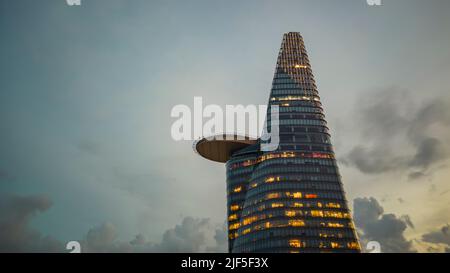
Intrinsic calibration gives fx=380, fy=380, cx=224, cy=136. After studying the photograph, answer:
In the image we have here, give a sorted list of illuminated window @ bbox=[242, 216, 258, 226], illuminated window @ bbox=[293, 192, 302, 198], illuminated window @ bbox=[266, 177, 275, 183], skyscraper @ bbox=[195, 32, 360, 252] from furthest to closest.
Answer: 1. illuminated window @ bbox=[266, 177, 275, 183]
2. illuminated window @ bbox=[242, 216, 258, 226]
3. illuminated window @ bbox=[293, 192, 302, 198]
4. skyscraper @ bbox=[195, 32, 360, 252]

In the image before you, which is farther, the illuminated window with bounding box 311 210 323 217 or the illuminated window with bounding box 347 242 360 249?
the illuminated window with bounding box 311 210 323 217

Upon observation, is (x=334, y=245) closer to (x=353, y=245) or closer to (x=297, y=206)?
(x=353, y=245)

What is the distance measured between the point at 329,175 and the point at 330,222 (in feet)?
79.6

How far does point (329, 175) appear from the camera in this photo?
189625 millimetres

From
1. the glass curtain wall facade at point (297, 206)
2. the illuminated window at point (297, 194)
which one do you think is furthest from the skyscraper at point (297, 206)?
the illuminated window at point (297, 194)

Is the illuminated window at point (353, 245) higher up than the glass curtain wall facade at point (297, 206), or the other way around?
the glass curtain wall facade at point (297, 206)

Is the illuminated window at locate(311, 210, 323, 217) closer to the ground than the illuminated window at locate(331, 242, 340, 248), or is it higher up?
higher up

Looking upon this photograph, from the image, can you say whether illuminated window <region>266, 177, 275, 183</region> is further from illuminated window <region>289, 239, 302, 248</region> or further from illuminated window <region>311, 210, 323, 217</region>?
illuminated window <region>289, 239, 302, 248</region>

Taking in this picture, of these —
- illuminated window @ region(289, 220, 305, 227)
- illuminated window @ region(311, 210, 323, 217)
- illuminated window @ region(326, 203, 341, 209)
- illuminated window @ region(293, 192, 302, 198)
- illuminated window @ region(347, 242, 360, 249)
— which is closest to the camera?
illuminated window @ region(347, 242, 360, 249)

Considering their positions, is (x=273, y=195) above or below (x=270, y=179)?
below

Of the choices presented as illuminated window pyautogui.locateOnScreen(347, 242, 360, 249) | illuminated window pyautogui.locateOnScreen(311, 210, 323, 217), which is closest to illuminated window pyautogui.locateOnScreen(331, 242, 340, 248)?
illuminated window pyautogui.locateOnScreen(347, 242, 360, 249)

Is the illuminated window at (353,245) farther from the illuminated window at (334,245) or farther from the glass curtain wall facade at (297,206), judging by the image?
the illuminated window at (334,245)

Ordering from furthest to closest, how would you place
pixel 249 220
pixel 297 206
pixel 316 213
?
1. pixel 249 220
2. pixel 297 206
3. pixel 316 213

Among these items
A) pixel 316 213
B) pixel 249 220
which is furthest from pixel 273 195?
pixel 316 213
